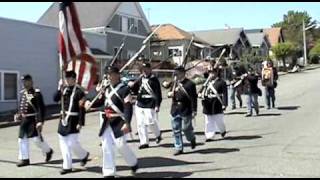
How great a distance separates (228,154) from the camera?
1172cm

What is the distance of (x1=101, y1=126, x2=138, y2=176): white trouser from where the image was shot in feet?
30.7

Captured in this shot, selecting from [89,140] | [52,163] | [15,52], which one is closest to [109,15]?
[15,52]

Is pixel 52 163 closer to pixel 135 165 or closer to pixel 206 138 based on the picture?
pixel 135 165

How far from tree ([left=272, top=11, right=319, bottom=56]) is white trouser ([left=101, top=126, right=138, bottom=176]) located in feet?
300

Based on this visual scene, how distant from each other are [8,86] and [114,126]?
1876cm

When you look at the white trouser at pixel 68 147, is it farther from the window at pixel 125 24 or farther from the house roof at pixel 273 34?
the house roof at pixel 273 34

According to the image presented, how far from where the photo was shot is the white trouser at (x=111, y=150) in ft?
30.7

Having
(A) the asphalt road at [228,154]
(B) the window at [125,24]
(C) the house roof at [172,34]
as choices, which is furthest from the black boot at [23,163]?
(C) the house roof at [172,34]

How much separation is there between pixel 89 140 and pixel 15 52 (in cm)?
1385

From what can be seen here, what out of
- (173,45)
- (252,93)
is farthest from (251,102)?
(173,45)

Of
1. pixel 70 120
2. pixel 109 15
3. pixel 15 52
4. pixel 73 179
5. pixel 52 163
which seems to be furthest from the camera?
pixel 109 15

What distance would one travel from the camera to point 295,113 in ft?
65.3

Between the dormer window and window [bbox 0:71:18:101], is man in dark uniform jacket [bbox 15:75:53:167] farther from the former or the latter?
the dormer window

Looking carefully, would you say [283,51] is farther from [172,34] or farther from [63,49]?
[63,49]
